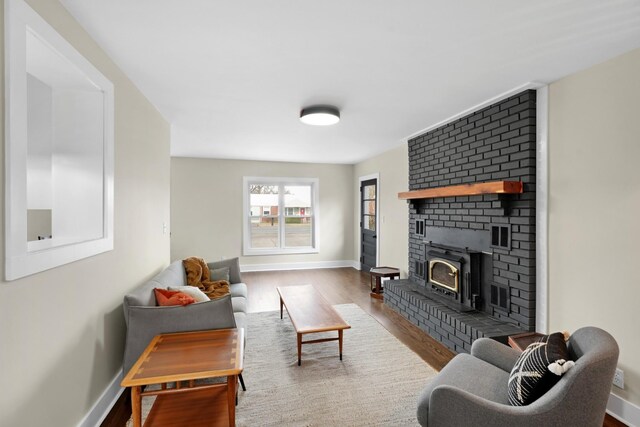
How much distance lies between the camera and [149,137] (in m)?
3.05

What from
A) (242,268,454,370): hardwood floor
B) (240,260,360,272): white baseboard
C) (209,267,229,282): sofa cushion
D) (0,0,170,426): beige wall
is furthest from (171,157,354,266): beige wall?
(0,0,170,426): beige wall

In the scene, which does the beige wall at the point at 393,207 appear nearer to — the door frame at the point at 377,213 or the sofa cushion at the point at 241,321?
the door frame at the point at 377,213

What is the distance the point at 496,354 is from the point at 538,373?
0.54 metres

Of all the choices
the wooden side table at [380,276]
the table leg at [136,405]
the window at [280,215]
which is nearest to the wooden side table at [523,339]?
the wooden side table at [380,276]

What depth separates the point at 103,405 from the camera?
2086 millimetres

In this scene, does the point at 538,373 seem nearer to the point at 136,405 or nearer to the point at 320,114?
the point at 136,405

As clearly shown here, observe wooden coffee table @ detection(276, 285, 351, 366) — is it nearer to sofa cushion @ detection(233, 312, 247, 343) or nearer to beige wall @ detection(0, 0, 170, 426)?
sofa cushion @ detection(233, 312, 247, 343)

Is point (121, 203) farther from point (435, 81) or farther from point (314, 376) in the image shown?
point (435, 81)

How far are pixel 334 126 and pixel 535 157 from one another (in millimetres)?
2207

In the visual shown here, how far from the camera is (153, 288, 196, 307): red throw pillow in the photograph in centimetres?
242

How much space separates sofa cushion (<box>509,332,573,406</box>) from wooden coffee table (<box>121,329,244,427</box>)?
54.1 inches

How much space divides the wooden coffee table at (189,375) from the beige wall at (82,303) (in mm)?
377

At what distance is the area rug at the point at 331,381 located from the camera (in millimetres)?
2105

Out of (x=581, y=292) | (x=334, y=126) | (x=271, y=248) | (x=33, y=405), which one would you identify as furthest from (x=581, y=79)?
(x=271, y=248)
